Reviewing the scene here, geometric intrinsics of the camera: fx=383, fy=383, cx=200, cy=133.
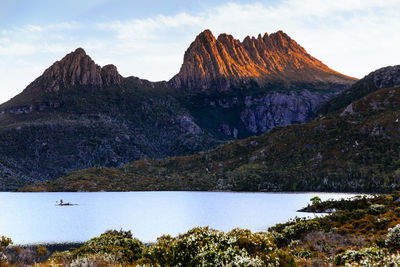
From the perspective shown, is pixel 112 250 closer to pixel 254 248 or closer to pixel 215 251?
pixel 254 248

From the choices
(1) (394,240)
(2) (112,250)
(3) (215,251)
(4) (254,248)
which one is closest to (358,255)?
(4) (254,248)

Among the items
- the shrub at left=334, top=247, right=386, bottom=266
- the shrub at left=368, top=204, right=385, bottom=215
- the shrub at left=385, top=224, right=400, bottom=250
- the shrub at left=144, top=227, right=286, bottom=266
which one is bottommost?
the shrub at left=368, top=204, right=385, bottom=215

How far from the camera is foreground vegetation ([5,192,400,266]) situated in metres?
17.2

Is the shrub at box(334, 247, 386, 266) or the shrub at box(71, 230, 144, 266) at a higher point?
the shrub at box(334, 247, 386, 266)

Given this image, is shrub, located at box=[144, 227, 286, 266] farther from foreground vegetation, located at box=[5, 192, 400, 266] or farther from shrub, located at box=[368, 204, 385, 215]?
shrub, located at box=[368, 204, 385, 215]

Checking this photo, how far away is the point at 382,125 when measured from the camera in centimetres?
19562

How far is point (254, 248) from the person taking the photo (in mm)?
18625

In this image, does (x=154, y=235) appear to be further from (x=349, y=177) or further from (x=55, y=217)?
(x=349, y=177)

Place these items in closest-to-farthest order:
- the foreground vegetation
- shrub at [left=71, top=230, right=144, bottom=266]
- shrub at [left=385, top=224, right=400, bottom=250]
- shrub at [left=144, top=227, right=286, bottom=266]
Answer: shrub at [left=144, top=227, right=286, bottom=266]
the foreground vegetation
shrub at [left=71, top=230, right=144, bottom=266]
shrub at [left=385, top=224, right=400, bottom=250]

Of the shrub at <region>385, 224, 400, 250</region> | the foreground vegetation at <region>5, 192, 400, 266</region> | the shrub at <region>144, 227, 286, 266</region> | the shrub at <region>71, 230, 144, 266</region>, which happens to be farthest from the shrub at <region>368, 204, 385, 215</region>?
the shrub at <region>144, 227, 286, 266</region>

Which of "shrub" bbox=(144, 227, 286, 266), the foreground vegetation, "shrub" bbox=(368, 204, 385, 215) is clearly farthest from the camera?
"shrub" bbox=(368, 204, 385, 215)

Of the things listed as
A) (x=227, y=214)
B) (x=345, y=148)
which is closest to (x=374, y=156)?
(x=345, y=148)

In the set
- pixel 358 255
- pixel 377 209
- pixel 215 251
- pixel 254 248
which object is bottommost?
pixel 377 209

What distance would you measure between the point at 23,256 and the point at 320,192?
560 feet
